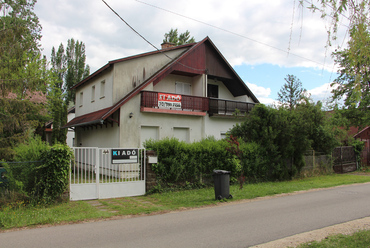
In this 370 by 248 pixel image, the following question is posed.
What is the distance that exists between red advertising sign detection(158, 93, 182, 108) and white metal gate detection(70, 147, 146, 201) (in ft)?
19.4

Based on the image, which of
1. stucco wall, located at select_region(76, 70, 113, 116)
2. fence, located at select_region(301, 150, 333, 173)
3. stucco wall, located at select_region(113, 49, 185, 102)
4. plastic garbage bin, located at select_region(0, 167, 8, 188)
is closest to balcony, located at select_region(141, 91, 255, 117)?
stucco wall, located at select_region(113, 49, 185, 102)

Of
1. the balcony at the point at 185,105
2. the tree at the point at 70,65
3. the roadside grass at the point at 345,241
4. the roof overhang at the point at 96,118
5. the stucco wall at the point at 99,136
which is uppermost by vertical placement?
the tree at the point at 70,65

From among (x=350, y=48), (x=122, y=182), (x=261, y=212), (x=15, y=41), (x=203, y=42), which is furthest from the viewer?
(x=203, y=42)

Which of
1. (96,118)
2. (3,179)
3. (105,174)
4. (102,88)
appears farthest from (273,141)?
(3,179)

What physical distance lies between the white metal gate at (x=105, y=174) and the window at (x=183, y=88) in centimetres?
925

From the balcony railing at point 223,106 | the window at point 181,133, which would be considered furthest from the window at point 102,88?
the balcony railing at point 223,106

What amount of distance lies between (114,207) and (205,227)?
3740 mm

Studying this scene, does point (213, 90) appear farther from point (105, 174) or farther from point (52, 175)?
point (52, 175)

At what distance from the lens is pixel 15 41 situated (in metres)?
14.0

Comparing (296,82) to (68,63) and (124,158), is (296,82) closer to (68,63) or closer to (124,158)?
(68,63)

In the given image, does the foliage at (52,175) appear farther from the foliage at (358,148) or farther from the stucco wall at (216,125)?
the foliage at (358,148)

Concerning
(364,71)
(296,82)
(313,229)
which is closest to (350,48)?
(364,71)

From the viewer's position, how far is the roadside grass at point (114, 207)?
7.67 m

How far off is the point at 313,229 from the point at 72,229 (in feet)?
18.1
